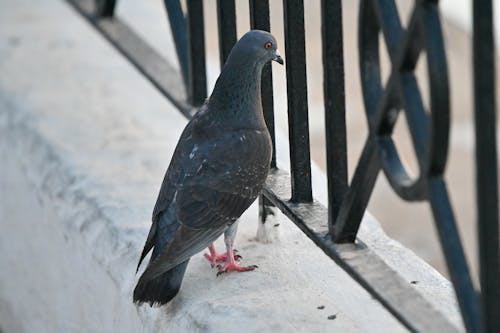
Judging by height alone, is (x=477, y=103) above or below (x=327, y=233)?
above

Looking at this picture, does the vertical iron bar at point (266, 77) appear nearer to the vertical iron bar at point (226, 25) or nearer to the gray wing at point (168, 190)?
the vertical iron bar at point (226, 25)

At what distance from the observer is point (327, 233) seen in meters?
Answer: 2.81

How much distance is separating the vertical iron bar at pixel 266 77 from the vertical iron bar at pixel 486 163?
1.10 m

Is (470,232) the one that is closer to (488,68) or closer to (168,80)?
(168,80)

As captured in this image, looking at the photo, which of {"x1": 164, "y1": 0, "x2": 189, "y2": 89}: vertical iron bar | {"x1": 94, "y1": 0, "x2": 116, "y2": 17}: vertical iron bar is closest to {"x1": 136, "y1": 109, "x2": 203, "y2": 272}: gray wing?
{"x1": 164, "y1": 0, "x2": 189, "y2": 89}: vertical iron bar

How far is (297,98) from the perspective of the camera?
9.60 feet

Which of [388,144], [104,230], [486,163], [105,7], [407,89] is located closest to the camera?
[486,163]

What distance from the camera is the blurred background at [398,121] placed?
536 centimetres

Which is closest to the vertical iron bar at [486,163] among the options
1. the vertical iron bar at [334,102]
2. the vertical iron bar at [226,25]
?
the vertical iron bar at [334,102]

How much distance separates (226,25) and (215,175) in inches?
19.9

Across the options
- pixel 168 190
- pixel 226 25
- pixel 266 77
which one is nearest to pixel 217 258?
pixel 168 190

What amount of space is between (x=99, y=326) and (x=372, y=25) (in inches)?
51.0

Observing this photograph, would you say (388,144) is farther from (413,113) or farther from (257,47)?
(257,47)

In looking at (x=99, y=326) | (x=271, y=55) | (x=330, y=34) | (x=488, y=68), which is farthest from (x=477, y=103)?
(x=99, y=326)
